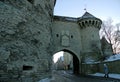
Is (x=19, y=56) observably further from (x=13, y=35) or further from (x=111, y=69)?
(x=111, y=69)

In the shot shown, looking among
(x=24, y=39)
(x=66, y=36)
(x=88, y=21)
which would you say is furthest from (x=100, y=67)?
(x=24, y=39)

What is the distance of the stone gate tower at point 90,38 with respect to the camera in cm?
1478

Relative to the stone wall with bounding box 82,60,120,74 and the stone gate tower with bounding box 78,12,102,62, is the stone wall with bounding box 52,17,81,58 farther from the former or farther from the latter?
the stone wall with bounding box 82,60,120,74

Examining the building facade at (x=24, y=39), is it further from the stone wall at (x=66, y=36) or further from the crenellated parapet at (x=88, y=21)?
the crenellated parapet at (x=88, y=21)

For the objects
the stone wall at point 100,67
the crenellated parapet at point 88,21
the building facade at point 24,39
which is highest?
the crenellated parapet at point 88,21

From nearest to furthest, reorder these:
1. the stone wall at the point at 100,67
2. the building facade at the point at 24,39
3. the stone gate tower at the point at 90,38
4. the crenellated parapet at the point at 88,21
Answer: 1. the building facade at the point at 24,39
2. the stone wall at the point at 100,67
3. the stone gate tower at the point at 90,38
4. the crenellated parapet at the point at 88,21

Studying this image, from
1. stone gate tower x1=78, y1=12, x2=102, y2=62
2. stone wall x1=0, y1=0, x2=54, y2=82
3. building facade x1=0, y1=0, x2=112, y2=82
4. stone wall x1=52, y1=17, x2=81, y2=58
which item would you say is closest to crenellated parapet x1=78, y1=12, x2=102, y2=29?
stone gate tower x1=78, y1=12, x2=102, y2=62

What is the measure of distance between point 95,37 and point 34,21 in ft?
34.9

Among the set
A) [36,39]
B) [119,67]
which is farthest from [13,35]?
[119,67]

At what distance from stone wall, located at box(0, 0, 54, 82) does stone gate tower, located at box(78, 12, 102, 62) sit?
862 centimetres

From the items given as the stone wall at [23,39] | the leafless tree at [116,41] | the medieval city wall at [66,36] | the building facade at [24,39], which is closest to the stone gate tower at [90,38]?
the medieval city wall at [66,36]

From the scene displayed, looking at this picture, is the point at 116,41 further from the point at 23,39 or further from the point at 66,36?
the point at 23,39

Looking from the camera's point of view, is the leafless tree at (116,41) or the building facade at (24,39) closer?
the building facade at (24,39)

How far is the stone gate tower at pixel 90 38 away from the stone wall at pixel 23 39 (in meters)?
8.62
